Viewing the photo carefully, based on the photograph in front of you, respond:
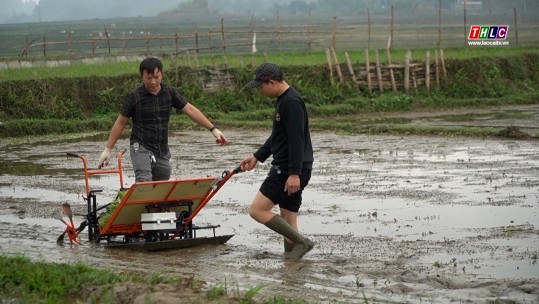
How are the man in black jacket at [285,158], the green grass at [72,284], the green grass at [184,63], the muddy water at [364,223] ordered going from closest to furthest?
the green grass at [72,284], the muddy water at [364,223], the man in black jacket at [285,158], the green grass at [184,63]

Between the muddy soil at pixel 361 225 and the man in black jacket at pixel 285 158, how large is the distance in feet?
1.06

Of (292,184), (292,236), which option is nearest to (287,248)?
(292,236)

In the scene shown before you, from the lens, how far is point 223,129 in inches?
993

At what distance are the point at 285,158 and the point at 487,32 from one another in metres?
38.0

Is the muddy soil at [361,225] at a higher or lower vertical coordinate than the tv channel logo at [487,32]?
higher

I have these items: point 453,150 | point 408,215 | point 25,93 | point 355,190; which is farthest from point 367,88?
point 408,215

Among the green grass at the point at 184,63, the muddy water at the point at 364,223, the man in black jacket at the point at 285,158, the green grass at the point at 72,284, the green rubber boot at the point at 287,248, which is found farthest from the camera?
the green grass at the point at 184,63

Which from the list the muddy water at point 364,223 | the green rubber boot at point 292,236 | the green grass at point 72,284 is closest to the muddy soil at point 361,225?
the muddy water at point 364,223

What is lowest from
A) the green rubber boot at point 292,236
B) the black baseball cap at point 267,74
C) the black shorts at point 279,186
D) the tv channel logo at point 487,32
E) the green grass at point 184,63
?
the tv channel logo at point 487,32

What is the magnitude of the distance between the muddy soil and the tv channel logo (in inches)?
1038

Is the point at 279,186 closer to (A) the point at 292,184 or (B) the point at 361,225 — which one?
(A) the point at 292,184

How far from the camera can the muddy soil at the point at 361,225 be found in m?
8.22

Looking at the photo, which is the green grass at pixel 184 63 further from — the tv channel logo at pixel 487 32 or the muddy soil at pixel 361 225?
the muddy soil at pixel 361 225

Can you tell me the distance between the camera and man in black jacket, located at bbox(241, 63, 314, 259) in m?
9.06
